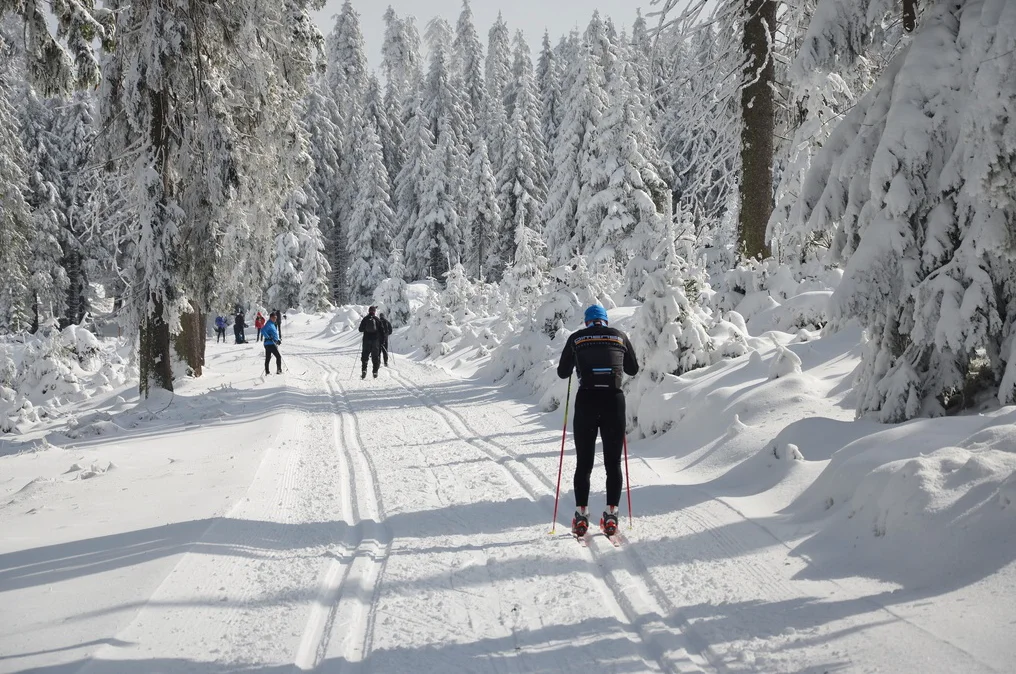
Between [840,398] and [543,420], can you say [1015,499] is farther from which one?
[543,420]

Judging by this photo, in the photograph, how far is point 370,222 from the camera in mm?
51625

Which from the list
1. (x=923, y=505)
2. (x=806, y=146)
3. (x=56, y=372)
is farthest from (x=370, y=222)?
(x=923, y=505)

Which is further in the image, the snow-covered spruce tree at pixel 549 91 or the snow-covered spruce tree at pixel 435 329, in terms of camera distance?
the snow-covered spruce tree at pixel 549 91

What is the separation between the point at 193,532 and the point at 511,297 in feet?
71.5

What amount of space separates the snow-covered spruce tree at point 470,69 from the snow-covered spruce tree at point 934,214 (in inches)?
2165

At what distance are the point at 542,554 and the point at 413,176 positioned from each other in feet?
160

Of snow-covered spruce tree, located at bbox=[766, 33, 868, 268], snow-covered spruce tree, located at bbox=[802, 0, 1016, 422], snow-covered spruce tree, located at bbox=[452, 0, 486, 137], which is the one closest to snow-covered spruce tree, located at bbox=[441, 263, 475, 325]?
snow-covered spruce tree, located at bbox=[766, 33, 868, 268]

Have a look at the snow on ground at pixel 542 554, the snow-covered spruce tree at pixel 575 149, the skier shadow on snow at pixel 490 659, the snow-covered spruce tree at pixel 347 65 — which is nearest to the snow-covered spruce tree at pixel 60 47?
the snow on ground at pixel 542 554

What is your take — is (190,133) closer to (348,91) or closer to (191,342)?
(191,342)

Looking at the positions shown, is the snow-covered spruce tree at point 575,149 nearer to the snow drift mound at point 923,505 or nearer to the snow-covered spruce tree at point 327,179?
the snow-covered spruce tree at point 327,179

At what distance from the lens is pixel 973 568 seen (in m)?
3.97

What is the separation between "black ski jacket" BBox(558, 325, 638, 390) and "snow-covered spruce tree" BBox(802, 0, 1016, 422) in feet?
6.86

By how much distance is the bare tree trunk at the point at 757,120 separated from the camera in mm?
10688

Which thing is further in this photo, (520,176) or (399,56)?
(399,56)
